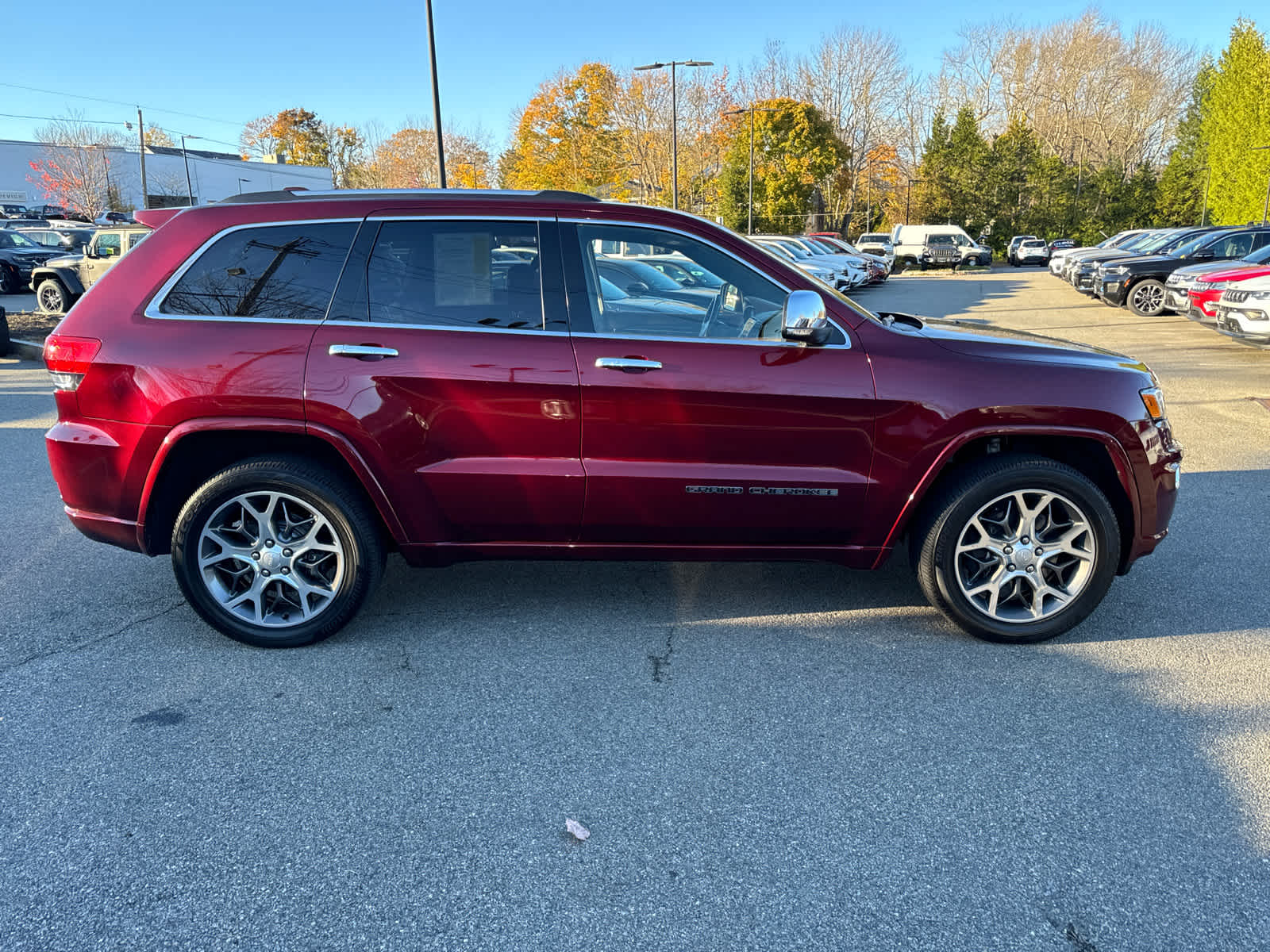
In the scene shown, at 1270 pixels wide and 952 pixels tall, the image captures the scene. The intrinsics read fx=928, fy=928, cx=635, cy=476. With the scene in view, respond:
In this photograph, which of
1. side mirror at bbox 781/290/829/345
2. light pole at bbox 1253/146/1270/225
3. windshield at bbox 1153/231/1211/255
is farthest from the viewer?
light pole at bbox 1253/146/1270/225

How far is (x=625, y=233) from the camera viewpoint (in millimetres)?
3965

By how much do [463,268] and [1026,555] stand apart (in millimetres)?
2696

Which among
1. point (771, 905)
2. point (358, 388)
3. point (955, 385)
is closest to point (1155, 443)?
point (955, 385)

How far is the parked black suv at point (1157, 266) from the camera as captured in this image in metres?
18.5

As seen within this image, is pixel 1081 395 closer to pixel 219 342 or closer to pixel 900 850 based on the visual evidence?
pixel 900 850

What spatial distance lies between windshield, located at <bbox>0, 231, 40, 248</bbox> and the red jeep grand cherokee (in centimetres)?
2517

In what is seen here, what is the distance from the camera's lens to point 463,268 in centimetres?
392

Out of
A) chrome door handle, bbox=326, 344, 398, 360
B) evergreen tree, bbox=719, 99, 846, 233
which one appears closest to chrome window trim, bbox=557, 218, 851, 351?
chrome door handle, bbox=326, 344, 398, 360

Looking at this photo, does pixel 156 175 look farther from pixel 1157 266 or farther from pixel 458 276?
pixel 458 276

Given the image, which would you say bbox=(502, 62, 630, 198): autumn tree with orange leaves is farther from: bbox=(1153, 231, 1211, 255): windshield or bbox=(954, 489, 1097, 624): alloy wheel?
bbox=(954, 489, 1097, 624): alloy wheel

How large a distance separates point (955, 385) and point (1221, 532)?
275 centimetres

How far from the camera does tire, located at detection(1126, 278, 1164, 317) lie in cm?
1872

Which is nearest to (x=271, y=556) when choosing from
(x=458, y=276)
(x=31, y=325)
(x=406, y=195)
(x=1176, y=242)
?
(x=458, y=276)

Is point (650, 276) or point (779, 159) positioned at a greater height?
point (779, 159)
